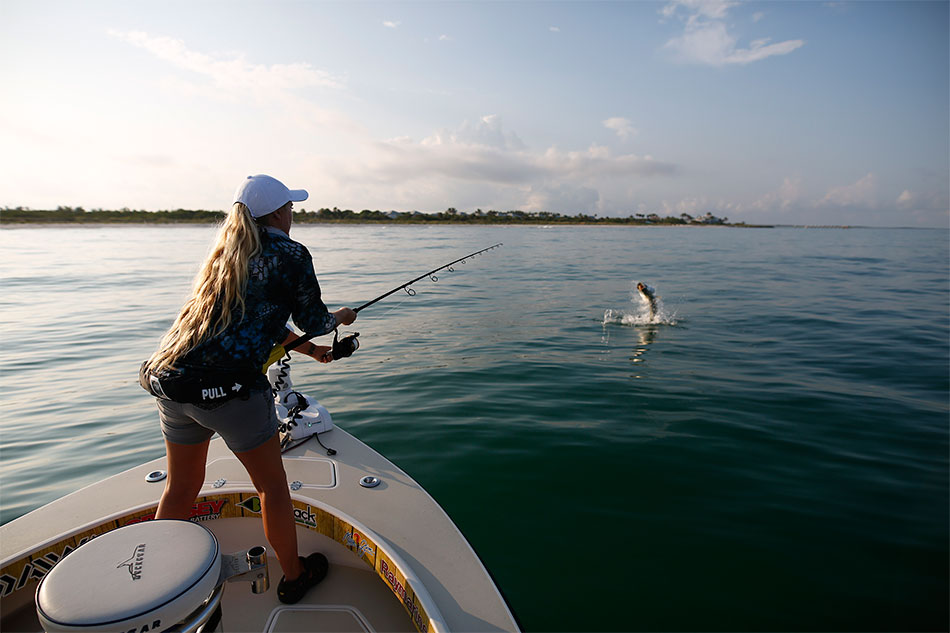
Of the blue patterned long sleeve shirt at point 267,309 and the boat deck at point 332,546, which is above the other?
the blue patterned long sleeve shirt at point 267,309

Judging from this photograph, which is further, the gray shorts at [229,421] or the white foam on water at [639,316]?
the white foam on water at [639,316]

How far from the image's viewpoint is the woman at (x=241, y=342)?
7.10 ft

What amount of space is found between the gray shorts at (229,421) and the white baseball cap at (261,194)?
2.88ft

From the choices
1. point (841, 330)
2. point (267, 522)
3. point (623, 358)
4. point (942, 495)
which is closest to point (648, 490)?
point (942, 495)

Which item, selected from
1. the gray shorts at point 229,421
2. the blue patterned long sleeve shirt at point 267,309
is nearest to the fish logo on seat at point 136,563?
the gray shorts at point 229,421

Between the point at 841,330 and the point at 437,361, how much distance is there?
322 inches

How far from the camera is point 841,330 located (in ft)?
32.3

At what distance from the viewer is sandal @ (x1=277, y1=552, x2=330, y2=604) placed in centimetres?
269

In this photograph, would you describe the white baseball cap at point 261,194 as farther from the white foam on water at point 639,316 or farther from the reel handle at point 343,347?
the white foam on water at point 639,316

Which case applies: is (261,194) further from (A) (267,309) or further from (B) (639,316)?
(B) (639,316)

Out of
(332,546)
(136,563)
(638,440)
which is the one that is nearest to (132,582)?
(136,563)

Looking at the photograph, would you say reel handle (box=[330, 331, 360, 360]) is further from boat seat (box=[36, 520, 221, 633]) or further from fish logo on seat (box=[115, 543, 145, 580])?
fish logo on seat (box=[115, 543, 145, 580])

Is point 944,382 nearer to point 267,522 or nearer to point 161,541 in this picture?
point 267,522

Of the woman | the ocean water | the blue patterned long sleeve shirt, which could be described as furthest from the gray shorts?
the ocean water
